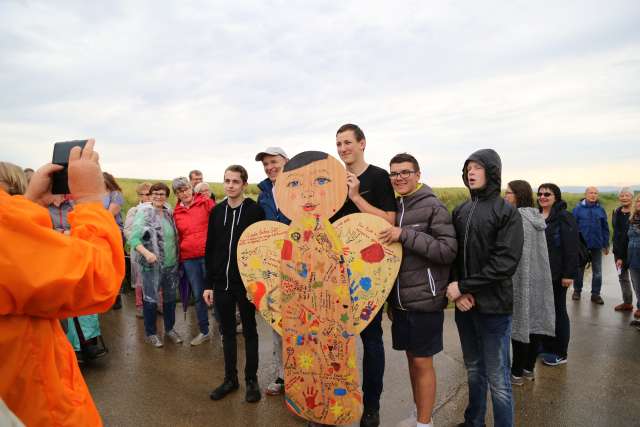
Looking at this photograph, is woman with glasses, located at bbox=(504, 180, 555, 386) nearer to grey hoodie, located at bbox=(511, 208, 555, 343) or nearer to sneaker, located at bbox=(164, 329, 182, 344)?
grey hoodie, located at bbox=(511, 208, 555, 343)

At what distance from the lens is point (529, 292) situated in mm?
3426

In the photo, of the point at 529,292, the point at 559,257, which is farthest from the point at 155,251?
the point at 559,257

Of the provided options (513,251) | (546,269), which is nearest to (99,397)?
(513,251)

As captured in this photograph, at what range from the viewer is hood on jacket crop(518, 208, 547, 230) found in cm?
341

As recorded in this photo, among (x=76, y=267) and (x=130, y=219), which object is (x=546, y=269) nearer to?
(x=76, y=267)

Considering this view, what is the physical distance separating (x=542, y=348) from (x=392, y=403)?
210cm

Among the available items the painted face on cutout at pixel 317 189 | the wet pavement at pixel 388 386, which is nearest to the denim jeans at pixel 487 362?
the wet pavement at pixel 388 386

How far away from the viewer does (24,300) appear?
1228 millimetres

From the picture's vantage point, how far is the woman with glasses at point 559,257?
12.7 ft

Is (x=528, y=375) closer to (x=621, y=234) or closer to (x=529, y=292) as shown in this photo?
(x=529, y=292)

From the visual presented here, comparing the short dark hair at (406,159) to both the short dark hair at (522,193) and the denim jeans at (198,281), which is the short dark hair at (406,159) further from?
the denim jeans at (198,281)

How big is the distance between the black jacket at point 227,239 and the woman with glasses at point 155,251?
1429 millimetres

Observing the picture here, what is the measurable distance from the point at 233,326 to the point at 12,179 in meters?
2.31

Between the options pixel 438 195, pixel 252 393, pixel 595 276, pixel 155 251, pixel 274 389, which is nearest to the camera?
pixel 252 393
